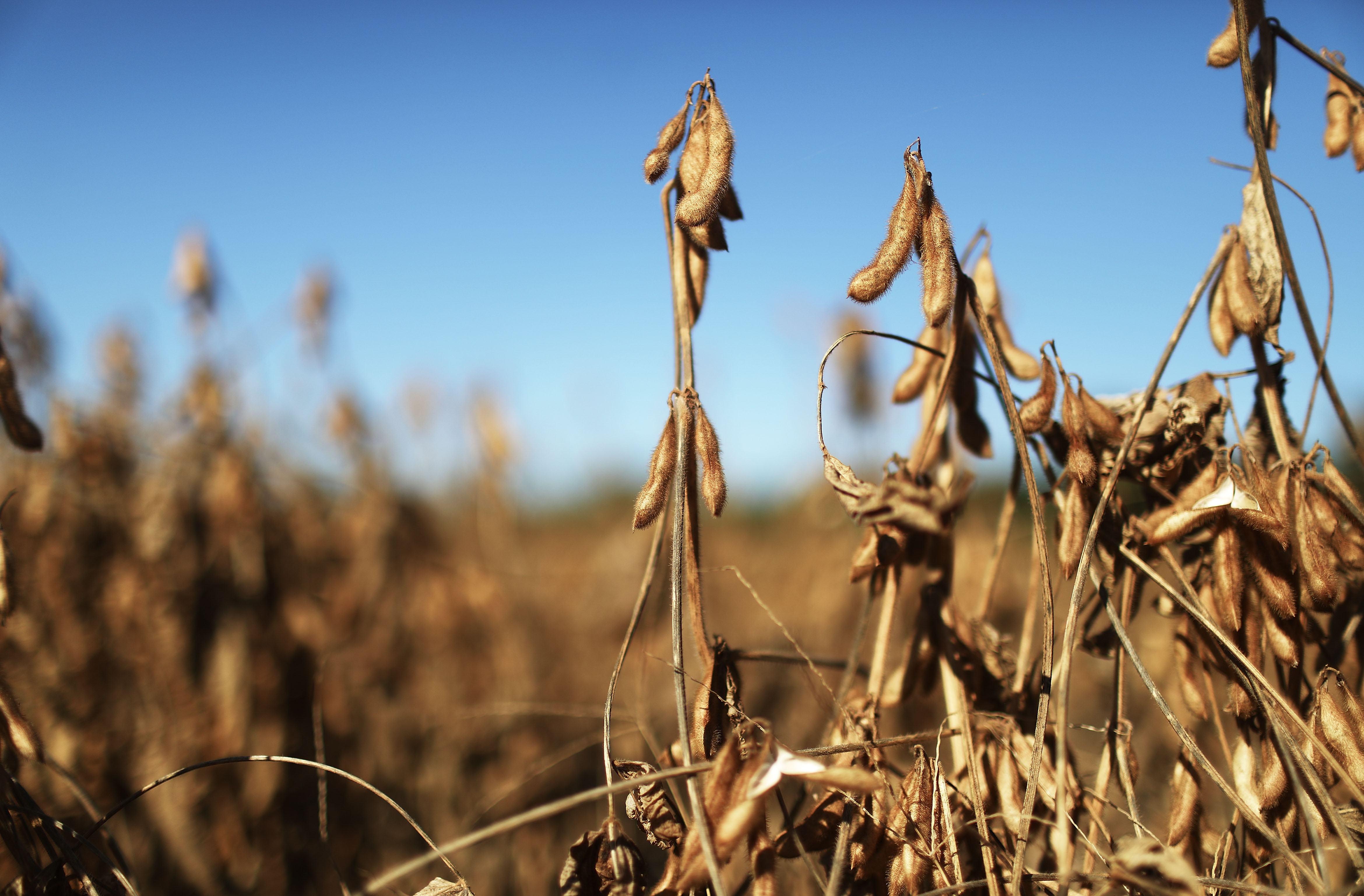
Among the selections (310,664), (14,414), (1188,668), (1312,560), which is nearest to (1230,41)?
(1312,560)

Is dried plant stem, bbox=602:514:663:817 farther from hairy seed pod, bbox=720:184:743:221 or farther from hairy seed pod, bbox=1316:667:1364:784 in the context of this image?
hairy seed pod, bbox=1316:667:1364:784

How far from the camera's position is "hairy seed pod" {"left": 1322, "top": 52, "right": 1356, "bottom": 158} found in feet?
3.54

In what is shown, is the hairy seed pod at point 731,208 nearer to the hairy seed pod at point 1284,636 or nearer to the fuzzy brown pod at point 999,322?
the fuzzy brown pod at point 999,322

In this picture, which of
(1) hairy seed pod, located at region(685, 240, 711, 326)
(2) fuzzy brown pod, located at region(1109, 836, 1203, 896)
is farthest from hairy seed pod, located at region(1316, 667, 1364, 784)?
(1) hairy seed pod, located at region(685, 240, 711, 326)

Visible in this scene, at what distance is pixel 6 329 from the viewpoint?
2234mm

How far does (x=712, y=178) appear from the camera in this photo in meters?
0.87

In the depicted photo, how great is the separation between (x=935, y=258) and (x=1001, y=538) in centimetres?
43

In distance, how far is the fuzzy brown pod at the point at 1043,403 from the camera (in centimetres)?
97

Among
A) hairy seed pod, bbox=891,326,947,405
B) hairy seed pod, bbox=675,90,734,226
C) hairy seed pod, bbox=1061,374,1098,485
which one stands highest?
hairy seed pod, bbox=675,90,734,226

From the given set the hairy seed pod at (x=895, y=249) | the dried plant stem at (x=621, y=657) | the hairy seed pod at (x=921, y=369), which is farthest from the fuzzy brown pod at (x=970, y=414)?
the dried plant stem at (x=621, y=657)

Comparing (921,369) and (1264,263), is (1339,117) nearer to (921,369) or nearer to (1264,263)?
(1264,263)

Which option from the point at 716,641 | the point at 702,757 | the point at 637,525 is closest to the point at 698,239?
the point at 637,525

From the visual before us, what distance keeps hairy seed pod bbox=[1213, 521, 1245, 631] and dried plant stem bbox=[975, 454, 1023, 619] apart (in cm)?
23

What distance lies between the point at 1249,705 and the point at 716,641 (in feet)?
2.01
